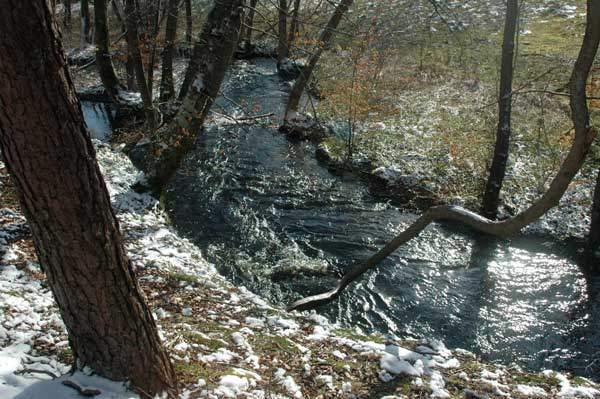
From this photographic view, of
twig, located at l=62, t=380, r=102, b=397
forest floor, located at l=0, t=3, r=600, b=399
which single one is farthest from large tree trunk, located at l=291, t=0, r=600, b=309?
twig, located at l=62, t=380, r=102, b=397

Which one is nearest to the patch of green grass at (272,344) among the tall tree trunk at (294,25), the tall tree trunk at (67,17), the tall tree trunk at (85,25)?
the tall tree trunk at (294,25)

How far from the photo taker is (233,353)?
446 cm

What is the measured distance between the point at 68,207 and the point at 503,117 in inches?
381

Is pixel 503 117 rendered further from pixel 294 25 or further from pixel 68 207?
pixel 68 207

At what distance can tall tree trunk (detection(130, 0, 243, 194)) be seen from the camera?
7.70m

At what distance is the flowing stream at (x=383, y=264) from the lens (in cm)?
746

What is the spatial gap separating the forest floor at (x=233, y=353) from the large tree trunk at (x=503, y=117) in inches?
227

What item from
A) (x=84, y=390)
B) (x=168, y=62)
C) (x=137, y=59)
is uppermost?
(x=168, y=62)

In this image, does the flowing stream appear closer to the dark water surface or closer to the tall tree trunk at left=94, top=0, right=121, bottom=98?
the dark water surface

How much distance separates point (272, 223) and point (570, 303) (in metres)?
5.91

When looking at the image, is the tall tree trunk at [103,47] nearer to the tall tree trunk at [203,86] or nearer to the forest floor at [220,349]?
the tall tree trunk at [203,86]

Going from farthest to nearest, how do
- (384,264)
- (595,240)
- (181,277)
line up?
(595,240) < (384,264) < (181,277)

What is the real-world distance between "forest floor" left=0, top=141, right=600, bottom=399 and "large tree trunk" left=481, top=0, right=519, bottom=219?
18.9 feet

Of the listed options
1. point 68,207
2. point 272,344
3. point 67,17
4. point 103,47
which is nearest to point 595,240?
point 272,344
